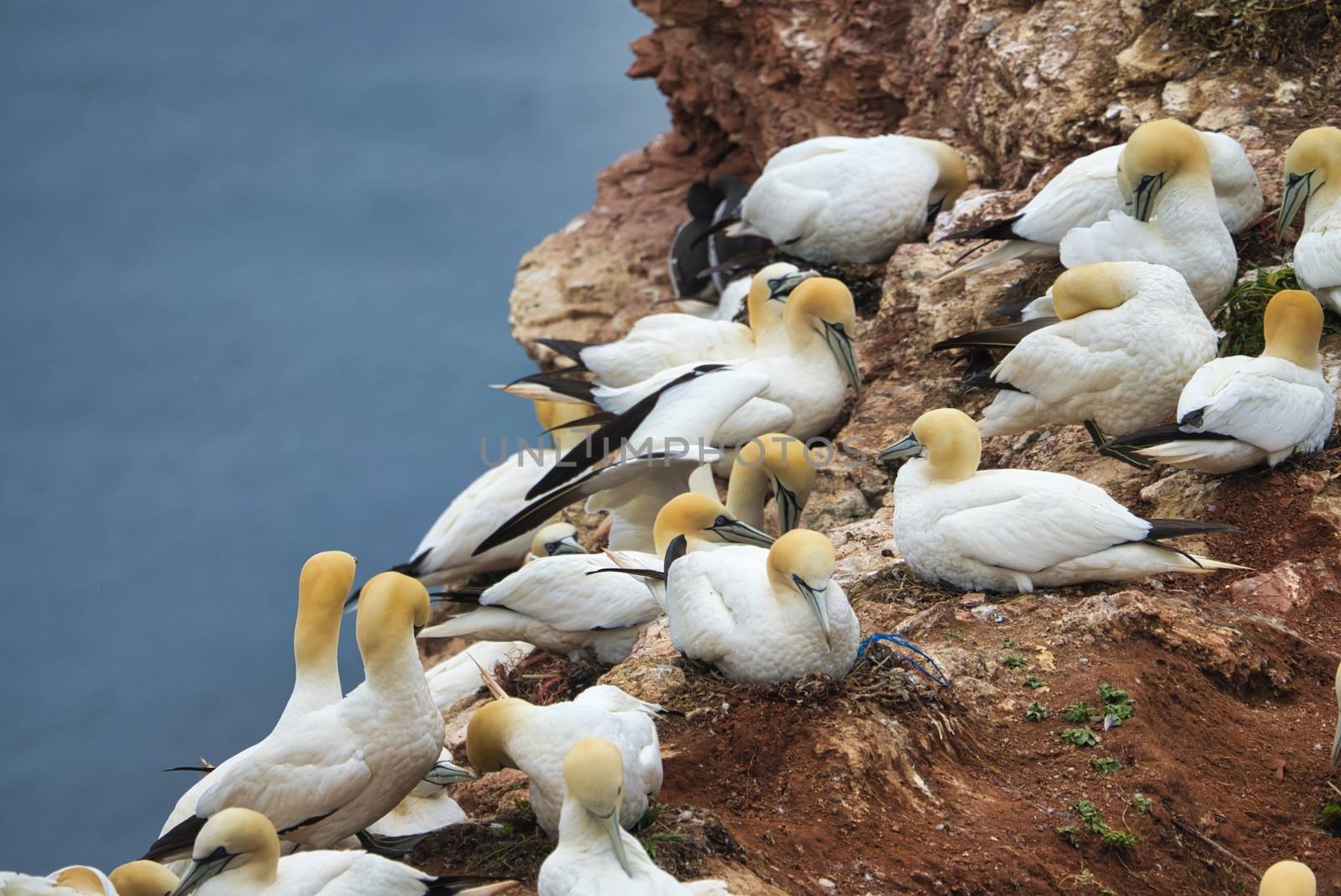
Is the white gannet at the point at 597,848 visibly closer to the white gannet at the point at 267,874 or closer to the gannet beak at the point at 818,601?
the white gannet at the point at 267,874

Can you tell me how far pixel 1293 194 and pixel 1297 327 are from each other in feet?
3.48

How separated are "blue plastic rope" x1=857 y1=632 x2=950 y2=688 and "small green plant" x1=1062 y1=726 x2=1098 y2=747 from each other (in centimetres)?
33

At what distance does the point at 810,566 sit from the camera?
12.3ft

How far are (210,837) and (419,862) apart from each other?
547 millimetres

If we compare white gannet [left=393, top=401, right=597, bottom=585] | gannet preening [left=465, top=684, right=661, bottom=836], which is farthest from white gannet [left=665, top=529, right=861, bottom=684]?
white gannet [left=393, top=401, right=597, bottom=585]

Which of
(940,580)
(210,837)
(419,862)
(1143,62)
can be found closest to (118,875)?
(210,837)

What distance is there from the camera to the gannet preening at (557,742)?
3.26 metres

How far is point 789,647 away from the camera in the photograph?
12.6 feet

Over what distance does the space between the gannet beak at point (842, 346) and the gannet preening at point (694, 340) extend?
1.09 ft

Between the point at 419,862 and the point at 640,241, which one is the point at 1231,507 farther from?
the point at 640,241

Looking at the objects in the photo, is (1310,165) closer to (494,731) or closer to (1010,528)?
(1010,528)

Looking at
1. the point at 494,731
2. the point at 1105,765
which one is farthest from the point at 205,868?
the point at 1105,765

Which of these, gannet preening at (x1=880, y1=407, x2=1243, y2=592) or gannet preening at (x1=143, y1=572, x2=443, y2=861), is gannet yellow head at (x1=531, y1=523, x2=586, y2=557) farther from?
gannet preening at (x1=143, y1=572, x2=443, y2=861)

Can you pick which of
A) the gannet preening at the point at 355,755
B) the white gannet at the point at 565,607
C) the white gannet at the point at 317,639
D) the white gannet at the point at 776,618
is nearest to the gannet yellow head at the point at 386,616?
the gannet preening at the point at 355,755
